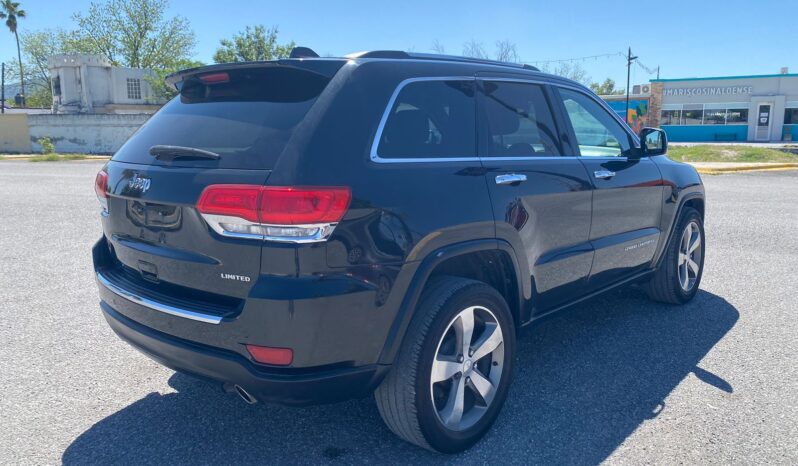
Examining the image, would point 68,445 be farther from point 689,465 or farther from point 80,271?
point 80,271

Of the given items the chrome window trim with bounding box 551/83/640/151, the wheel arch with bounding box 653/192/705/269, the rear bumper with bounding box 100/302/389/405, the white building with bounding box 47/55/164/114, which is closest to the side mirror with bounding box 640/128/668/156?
the chrome window trim with bounding box 551/83/640/151

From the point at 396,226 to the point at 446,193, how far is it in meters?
0.37

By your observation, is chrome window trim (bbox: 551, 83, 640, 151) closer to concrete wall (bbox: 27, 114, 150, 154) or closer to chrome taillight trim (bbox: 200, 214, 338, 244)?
chrome taillight trim (bbox: 200, 214, 338, 244)

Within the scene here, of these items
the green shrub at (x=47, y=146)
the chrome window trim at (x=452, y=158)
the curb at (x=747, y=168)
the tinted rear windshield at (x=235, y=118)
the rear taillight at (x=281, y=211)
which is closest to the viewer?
the rear taillight at (x=281, y=211)

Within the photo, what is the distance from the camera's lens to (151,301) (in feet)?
9.50

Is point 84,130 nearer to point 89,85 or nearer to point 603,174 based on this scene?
point 89,85

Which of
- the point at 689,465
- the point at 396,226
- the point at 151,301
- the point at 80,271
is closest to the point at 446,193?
the point at 396,226

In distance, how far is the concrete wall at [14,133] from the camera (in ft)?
118

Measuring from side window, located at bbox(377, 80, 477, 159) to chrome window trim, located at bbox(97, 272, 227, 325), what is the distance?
100cm

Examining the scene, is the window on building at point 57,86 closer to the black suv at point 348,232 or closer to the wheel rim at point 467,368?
the black suv at point 348,232

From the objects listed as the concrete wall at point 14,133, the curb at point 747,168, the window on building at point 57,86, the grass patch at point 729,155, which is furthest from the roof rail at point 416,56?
the window on building at point 57,86

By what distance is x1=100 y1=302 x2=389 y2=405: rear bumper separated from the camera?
256 centimetres

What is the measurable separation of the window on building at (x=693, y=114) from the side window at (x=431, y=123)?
157ft

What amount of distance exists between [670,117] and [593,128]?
154 feet
